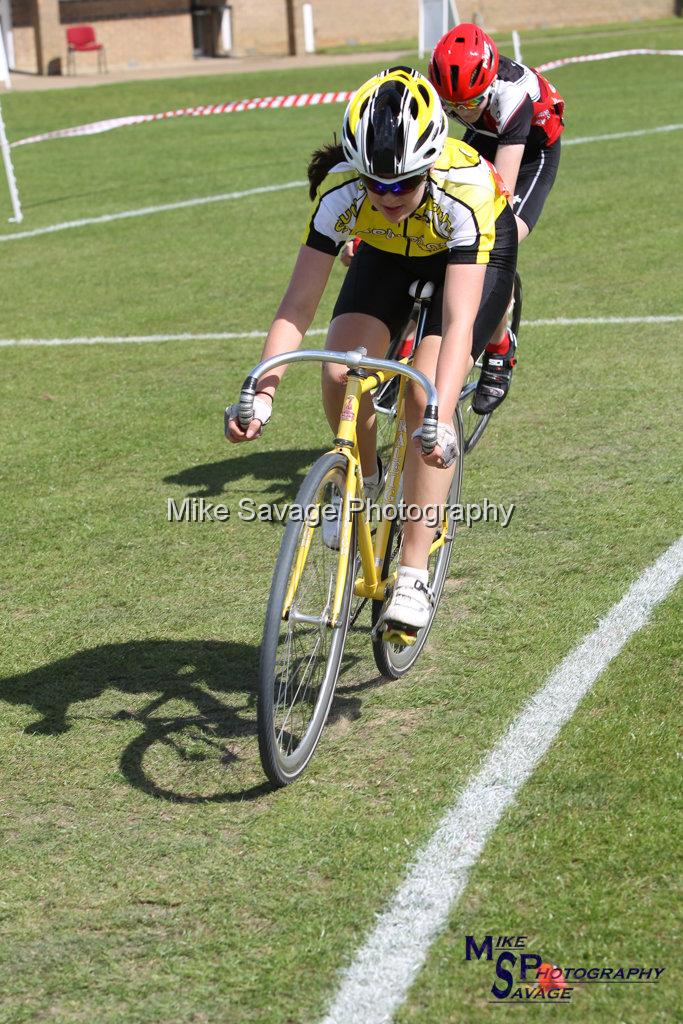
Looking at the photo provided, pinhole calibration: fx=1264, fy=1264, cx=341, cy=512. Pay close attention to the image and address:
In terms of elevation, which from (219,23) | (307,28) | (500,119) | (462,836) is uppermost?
(500,119)

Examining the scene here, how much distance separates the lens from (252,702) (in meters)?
4.58

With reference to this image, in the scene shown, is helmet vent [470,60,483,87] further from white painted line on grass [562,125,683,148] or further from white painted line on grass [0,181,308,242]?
white painted line on grass [562,125,683,148]

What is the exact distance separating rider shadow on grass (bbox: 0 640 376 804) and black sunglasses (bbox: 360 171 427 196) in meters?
1.79

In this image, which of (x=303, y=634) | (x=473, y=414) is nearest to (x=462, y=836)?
(x=303, y=634)

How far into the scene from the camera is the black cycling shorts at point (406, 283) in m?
4.76

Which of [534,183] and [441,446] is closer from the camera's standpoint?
[441,446]

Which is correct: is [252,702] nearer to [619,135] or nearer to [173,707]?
[173,707]

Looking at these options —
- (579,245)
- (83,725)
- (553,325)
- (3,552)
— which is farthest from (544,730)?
(579,245)

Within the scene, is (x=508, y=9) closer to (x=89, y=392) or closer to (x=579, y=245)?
(x=579, y=245)

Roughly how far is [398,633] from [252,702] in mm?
643

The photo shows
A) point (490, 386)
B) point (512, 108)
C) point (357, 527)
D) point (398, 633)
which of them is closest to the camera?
point (357, 527)

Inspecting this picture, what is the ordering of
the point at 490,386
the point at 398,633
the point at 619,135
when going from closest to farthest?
the point at 398,633
the point at 490,386
the point at 619,135

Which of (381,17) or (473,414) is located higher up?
(473,414)

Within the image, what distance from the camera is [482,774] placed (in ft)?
13.0
